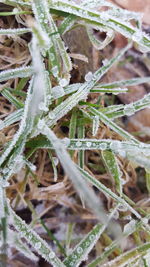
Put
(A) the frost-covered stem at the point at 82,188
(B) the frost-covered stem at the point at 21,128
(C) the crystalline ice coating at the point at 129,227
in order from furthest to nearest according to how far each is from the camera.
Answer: (C) the crystalline ice coating at the point at 129,227
(B) the frost-covered stem at the point at 21,128
(A) the frost-covered stem at the point at 82,188

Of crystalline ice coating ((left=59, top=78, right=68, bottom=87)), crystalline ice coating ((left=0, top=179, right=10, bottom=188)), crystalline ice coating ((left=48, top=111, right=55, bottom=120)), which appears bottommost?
crystalline ice coating ((left=0, top=179, right=10, bottom=188))

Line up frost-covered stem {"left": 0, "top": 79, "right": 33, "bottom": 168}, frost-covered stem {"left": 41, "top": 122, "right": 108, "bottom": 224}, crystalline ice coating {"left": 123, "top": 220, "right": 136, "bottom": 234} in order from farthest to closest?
crystalline ice coating {"left": 123, "top": 220, "right": 136, "bottom": 234}, frost-covered stem {"left": 0, "top": 79, "right": 33, "bottom": 168}, frost-covered stem {"left": 41, "top": 122, "right": 108, "bottom": 224}

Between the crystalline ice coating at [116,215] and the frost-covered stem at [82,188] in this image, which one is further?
the crystalline ice coating at [116,215]

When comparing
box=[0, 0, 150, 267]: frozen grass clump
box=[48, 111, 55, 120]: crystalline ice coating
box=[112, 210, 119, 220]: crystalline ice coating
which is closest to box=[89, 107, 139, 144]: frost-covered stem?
box=[0, 0, 150, 267]: frozen grass clump

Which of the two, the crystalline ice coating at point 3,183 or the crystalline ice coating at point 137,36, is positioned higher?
the crystalline ice coating at point 137,36

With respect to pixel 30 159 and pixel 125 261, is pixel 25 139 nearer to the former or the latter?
pixel 30 159

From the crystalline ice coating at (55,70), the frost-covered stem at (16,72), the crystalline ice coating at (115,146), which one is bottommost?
the crystalline ice coating at (115,146)

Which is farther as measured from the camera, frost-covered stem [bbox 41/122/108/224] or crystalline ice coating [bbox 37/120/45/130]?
crystalline ice coating [bbox 37/120/45/130]

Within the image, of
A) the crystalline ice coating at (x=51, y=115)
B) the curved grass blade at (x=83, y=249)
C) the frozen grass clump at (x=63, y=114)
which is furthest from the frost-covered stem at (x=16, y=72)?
the curved grass blade at (x=83, y=249)

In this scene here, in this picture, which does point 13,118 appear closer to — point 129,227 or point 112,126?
point 112,126

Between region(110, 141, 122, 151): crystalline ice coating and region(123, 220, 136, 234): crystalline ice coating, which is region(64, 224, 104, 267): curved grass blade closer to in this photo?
region(123, 220, 136, 234): crystalline ice coating

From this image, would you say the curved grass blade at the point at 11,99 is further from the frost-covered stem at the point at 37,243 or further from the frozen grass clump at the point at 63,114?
the frost-covered stem at the point at 37,243

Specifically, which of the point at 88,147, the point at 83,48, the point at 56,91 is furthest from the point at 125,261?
the point at 83,48
